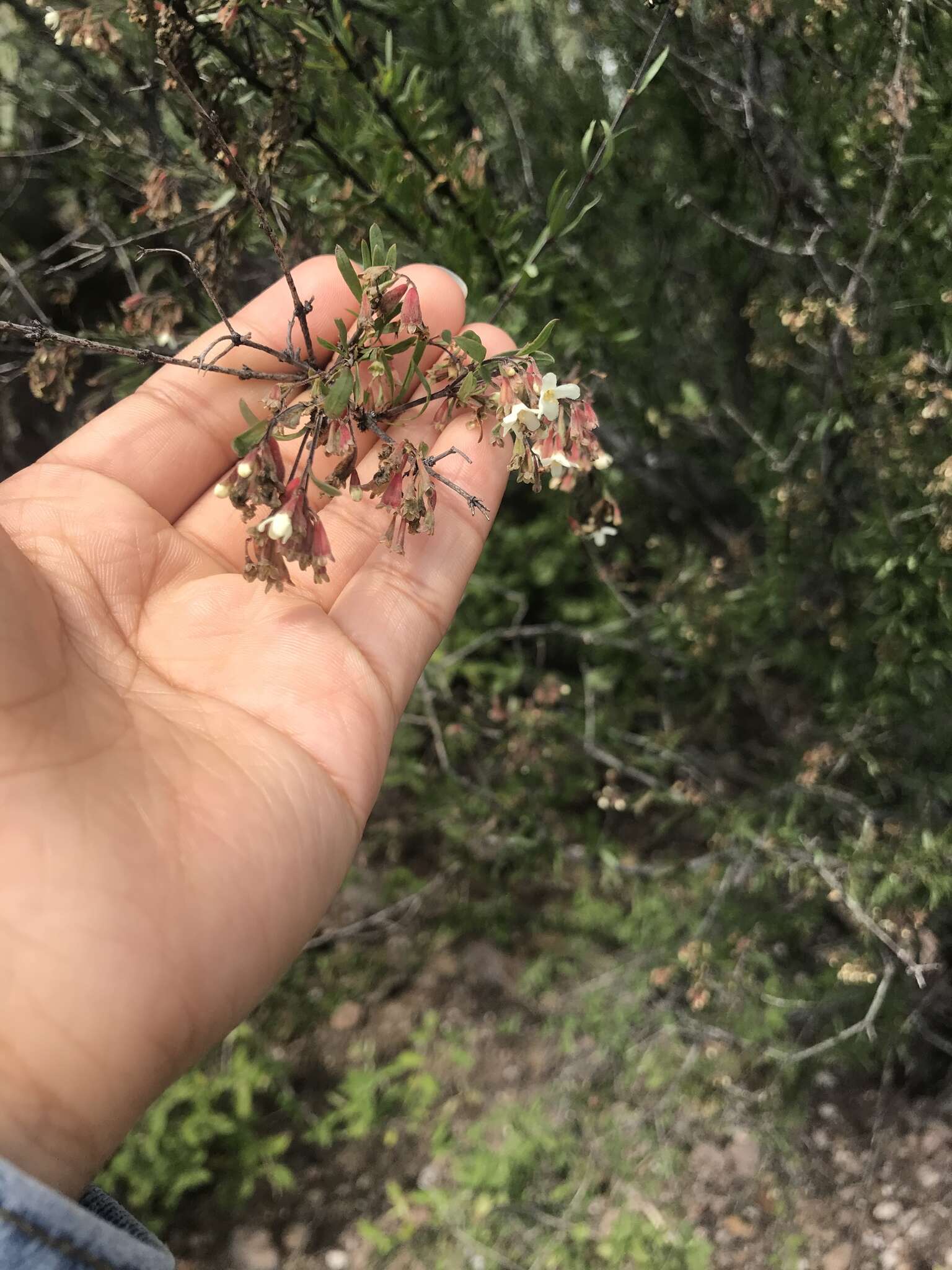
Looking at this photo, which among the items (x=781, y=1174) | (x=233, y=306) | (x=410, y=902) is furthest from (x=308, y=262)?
(x=781, y=1174)

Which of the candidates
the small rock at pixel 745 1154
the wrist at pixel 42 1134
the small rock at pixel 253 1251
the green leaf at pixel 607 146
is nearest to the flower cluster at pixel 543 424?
the green leaf at pixel 607 146

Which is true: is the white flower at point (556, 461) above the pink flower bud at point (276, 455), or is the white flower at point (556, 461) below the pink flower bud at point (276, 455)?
below

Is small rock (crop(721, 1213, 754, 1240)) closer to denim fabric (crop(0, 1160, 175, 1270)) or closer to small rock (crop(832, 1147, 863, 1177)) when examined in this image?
small rock (crop(832, 1147, 863, 1177))

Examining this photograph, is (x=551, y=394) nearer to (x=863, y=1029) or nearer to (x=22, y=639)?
(x=22, y=639)

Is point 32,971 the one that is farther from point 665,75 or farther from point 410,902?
point 665,75

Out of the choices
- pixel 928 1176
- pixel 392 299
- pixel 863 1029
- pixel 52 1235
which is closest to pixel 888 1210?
pixel 928 1176

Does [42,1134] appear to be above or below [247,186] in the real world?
below

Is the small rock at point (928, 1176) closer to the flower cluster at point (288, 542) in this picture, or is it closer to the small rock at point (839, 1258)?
the small rock at point (839, 1258)
